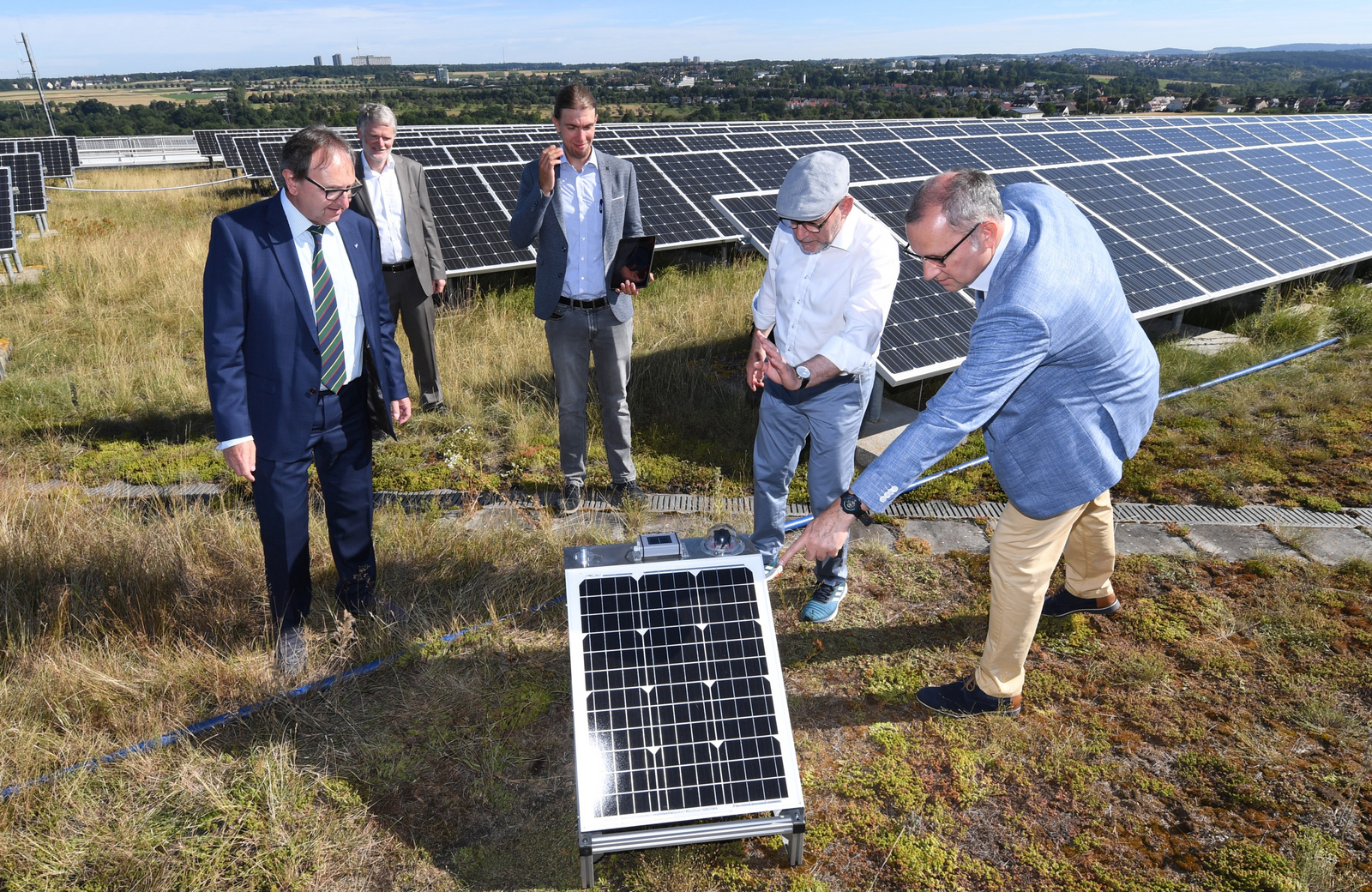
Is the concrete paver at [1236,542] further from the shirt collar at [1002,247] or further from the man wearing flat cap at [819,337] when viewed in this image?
the shirt collar at [1002,247]

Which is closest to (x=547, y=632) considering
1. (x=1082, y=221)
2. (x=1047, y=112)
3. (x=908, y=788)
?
(x=908, y=788)

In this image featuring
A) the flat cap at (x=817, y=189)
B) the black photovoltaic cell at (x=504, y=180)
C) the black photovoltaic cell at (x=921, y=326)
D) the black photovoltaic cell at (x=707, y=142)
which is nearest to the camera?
the flat cap at (x=817, y=189)

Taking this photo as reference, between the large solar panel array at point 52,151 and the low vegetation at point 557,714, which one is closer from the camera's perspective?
the low vegetation at point 557,714

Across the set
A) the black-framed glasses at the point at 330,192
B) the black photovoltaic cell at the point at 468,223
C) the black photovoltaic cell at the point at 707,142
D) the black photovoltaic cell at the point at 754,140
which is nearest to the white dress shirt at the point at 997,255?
the black-framed glasses at the point at 330,192

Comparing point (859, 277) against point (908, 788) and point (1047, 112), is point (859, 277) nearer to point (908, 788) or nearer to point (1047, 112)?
point (908, 788)

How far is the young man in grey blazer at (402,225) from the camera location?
5.67 metres

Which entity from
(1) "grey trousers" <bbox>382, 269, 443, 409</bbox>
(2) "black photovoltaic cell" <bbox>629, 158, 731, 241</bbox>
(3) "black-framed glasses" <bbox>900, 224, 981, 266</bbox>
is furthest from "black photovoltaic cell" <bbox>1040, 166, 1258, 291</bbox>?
(1) "grey trousers" <bbox>382, 269, 443, 409</bbox>

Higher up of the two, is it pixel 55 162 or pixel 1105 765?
pixel 55 162

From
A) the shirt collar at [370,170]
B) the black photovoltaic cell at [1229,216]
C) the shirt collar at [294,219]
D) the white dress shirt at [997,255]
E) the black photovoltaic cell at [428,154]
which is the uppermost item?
the black photovoltaic cell at [428,154]

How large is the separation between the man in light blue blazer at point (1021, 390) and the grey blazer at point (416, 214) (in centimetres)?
439

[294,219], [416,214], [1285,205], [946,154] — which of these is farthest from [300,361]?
[946,154]

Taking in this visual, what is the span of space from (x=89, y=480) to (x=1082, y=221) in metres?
6.50

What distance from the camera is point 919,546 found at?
470cm

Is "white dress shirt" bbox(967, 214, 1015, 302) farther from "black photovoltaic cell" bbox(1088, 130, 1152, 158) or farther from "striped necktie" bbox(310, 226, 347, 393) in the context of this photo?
"black photovoltaic cell" bbox(1088, 130, 1152, 158)
